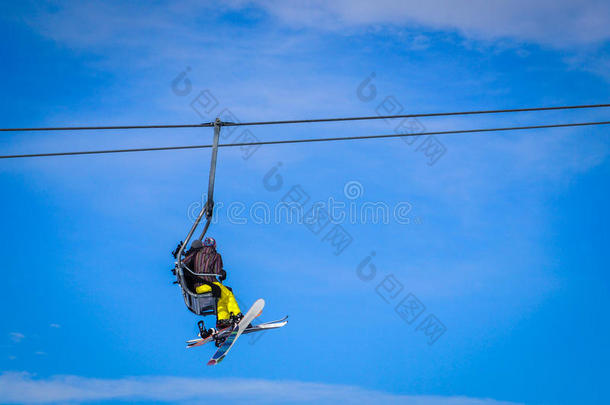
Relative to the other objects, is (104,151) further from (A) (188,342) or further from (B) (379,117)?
(B) (379,117)

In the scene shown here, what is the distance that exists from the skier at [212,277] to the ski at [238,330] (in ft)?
0.57

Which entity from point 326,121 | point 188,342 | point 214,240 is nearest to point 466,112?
point 326,121

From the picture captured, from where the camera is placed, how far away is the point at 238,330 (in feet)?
57.9

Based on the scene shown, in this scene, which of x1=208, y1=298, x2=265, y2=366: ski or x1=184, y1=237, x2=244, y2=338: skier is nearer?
x1=184, y1=237, x2=244, y2=338: skier

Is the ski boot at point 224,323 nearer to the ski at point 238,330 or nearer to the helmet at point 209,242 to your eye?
the ski at point 238,330

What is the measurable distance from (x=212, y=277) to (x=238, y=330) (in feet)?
5.27

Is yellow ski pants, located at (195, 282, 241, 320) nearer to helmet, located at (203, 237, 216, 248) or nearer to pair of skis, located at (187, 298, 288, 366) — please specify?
pair of skis, located at (187, 298, 288, 366)

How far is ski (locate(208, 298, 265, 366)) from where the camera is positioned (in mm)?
17500

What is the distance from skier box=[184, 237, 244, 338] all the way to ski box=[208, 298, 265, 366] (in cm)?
17

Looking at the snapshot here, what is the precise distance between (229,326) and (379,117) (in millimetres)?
5849

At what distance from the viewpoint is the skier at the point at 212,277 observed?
16531 millimetres

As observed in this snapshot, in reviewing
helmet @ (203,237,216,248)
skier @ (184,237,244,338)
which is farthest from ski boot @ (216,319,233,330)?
helmet @ (203,237,216,248)

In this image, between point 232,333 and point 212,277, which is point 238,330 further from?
point 212,277

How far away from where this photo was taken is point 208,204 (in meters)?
14.6
